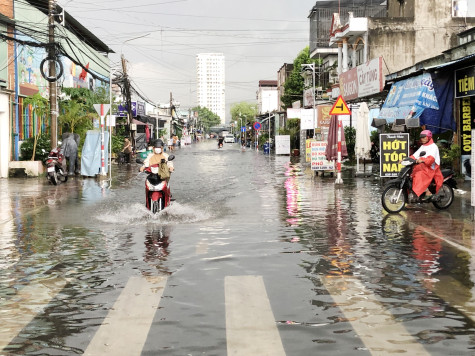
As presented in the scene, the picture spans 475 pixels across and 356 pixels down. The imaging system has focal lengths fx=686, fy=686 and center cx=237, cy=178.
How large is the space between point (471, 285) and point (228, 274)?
2672mm

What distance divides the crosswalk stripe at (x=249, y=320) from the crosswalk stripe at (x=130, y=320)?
682 millimetres

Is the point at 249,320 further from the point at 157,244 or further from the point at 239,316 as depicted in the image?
the point at 157,244

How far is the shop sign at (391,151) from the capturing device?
20.6 meters

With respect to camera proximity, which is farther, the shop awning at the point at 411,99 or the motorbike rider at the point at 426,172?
the shop awning at the point at 411,99

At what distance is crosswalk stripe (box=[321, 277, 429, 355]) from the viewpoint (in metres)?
5.03

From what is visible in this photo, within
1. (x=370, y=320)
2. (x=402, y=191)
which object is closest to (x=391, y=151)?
(x=402, y=191)

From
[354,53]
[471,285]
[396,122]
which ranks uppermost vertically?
[354,53]

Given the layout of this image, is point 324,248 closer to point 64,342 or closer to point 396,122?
point 64,342

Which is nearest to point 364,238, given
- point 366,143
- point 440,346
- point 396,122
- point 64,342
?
point 440,346

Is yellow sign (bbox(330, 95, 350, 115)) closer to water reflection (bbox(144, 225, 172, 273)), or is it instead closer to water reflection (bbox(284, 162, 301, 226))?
water reflection (bbox(284, 162, 301, 226))

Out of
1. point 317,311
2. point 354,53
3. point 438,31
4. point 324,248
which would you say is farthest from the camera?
point 354,53

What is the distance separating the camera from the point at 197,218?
1362 centimetres

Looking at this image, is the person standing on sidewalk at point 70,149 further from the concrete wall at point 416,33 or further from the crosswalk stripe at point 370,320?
the concrete wall at point 416,33

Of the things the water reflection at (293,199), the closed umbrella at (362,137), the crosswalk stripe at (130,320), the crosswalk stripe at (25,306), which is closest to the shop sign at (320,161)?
the water reflection at (293,199)
